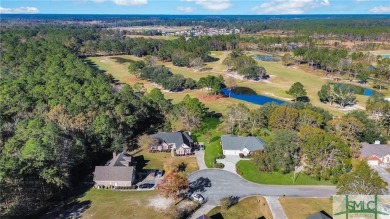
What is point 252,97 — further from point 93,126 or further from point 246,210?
point 246,210

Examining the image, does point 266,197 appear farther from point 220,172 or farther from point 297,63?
point 297,63

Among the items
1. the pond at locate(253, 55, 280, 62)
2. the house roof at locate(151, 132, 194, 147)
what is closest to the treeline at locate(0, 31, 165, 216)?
the house roof at locate(151, 132, 194, 147)

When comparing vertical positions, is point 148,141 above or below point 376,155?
above

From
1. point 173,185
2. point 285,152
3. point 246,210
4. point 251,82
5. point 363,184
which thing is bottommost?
point 246,210

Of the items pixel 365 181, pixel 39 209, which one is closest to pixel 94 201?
pixel 39 209

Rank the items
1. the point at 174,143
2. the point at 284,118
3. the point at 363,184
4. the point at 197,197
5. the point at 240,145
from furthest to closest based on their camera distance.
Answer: the point at 284,118, the point at 174,143, the point at 240,145, the point at 197,197, the point at 363,184

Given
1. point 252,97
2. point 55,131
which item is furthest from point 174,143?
point 252,97

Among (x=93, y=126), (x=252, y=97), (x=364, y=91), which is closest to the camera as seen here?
(x=93, y=126)

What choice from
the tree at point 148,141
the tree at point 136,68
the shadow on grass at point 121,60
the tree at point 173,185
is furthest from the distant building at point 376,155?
the shadow on grass at point 121,60
